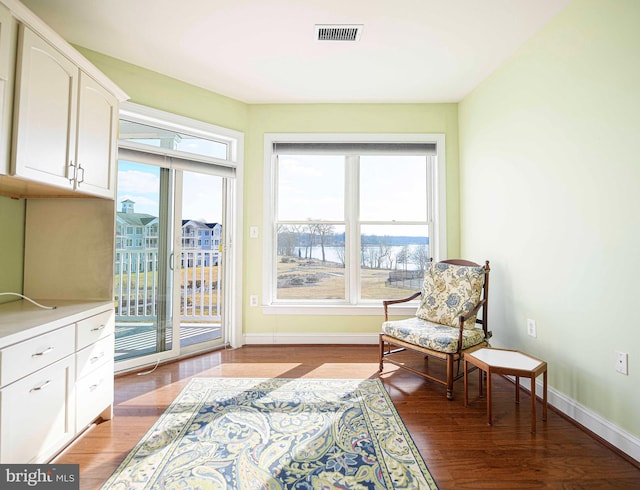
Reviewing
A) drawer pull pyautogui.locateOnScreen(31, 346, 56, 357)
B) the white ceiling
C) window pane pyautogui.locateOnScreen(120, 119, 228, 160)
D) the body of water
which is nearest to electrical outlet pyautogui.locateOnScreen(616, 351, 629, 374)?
the body of water

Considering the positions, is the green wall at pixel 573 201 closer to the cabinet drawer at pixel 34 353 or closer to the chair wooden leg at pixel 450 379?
the chair wooden leg at pixel 450 379

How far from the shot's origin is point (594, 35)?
6.27 ft

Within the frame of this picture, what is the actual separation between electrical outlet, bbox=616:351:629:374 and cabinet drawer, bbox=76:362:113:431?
3091 mm

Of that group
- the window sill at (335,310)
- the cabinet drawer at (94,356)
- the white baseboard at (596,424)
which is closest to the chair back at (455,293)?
the window sill at (335,310)

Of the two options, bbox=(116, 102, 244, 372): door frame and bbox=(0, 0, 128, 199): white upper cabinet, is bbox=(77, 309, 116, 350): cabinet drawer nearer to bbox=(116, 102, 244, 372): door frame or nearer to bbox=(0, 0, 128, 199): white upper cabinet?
bbox=(0, 0, 128, 199): white upper cabinet

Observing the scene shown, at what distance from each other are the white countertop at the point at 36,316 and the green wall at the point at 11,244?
122 mm

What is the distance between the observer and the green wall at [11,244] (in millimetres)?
1971

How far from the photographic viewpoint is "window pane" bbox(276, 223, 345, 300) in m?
3.66

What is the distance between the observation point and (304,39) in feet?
8.08

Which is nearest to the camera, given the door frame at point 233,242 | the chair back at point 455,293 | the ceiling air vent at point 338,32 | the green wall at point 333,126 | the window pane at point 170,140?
the ceiling air vent at point 338,32

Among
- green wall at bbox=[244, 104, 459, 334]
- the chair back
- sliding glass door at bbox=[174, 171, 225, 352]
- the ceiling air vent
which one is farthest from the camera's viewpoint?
green wall at bbox=[244, 104, 459, 334]

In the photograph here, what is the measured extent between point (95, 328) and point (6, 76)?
1378 mm

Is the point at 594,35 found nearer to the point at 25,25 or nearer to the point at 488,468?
the point at 488,468

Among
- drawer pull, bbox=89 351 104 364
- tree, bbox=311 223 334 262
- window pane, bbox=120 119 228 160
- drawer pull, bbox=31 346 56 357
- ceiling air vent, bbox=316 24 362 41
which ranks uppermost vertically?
ceiling air vent, bbox=316 24 362 41
